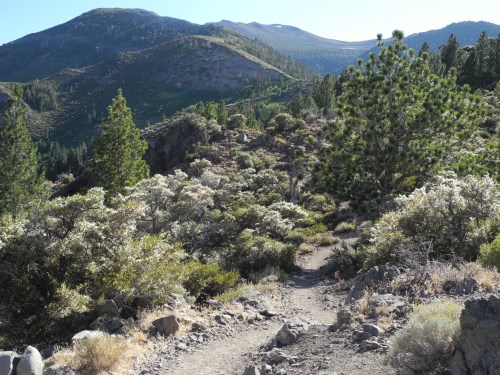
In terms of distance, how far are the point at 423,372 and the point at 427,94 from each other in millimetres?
13246

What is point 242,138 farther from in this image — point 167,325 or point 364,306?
point 364,306

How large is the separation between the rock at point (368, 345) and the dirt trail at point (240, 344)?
2217mm

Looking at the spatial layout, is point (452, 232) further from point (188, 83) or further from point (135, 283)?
point (188, 83)

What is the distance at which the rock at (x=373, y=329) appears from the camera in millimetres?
6613

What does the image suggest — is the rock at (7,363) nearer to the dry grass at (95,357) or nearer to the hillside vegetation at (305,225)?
the dry grass at (95,357)

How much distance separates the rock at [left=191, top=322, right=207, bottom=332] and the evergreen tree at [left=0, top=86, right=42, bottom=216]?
21528 mm

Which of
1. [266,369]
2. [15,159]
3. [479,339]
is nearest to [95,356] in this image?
[266,369]

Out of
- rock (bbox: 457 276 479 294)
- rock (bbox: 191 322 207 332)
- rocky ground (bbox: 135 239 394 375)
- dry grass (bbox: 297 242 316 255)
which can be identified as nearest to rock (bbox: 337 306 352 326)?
rocky ground (bbox: 135 239 394 375)

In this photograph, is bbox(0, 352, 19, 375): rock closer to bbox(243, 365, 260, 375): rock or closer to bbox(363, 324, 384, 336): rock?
bbox(243, 365, 260, 375): rock

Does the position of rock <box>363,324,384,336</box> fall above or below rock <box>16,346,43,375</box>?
above

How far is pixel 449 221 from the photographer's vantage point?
11008 millimetres

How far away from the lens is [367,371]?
554 cm

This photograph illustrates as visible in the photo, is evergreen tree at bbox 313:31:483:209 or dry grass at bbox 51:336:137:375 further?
evergreen tree at bbox 313:31:483:209

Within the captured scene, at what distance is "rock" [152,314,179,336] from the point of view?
9.14 m
